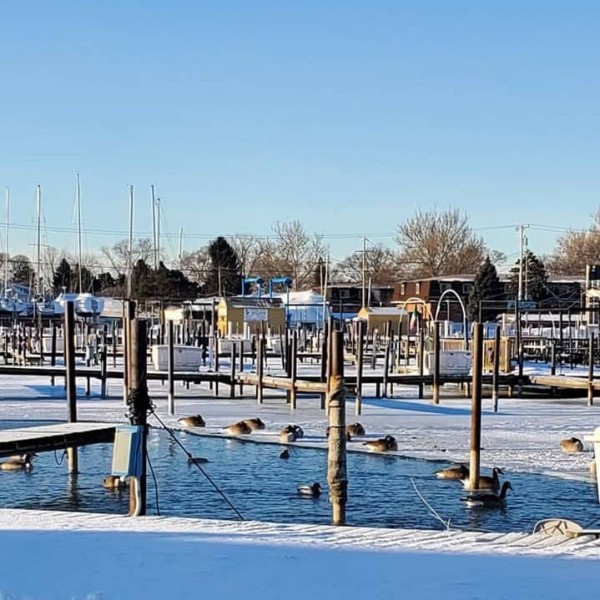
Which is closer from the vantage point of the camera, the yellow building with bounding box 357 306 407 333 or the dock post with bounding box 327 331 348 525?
the dock post with bounding box 327 331 348 525

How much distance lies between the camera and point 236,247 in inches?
4508

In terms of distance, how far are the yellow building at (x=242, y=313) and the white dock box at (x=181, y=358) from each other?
2459cm

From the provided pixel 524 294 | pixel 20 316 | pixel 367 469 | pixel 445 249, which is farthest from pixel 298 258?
pixel 367 469

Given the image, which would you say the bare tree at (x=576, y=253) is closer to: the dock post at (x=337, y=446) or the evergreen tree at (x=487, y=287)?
the evergreen tree at (x=487, y=287)

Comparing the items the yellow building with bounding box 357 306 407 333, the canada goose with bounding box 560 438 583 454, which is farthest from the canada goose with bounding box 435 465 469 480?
the yellow building with bounding box 357 306 407 333

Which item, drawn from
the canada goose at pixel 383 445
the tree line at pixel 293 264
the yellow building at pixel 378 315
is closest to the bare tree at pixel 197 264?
the tree line at pixel 293 264

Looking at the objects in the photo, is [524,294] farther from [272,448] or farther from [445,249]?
[272,448]

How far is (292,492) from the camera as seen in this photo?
15.0 meters

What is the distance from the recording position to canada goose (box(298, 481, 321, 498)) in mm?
14625

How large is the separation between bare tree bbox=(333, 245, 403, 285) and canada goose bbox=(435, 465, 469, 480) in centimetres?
8025

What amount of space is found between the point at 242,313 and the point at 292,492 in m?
53.7

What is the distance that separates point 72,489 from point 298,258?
91.8 metres

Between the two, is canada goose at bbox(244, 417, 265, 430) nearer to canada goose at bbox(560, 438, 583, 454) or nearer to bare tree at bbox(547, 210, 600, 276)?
canada goose at bbox(560, 438, 583, 454)

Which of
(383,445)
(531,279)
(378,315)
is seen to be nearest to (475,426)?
(383,445)
